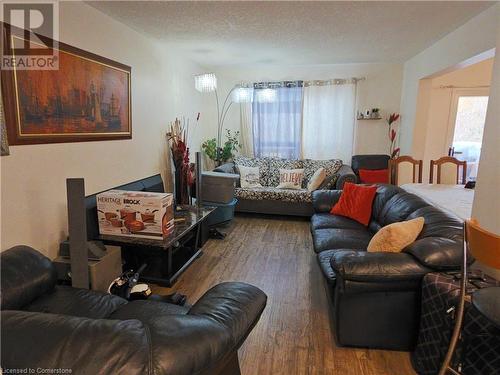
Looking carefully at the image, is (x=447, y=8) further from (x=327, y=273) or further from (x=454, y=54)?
(x=327, y=273)

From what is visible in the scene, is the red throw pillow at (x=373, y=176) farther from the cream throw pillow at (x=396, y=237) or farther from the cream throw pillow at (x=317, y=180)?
the cream throw pillow at (x=396, y=237)

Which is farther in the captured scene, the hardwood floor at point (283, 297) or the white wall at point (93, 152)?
the white wall at point (93, 152)

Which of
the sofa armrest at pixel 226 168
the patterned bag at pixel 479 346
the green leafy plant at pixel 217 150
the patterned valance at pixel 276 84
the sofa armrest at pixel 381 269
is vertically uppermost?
the patterned valance at pixel 276 84

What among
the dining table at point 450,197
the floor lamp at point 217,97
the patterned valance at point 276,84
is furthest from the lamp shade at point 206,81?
the dining table at point 450,197

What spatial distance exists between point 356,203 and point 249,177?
79.9 inches

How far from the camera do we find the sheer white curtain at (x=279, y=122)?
16.7ft

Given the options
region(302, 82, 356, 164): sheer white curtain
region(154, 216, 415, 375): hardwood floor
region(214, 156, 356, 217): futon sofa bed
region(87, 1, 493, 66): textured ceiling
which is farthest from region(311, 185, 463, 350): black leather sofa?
region(302, 82, 356, 164): sheer white curtain

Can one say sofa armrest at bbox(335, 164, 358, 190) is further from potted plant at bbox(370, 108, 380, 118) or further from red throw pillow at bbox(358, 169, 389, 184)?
potted plant at bbox(370, 108, 380, 118)

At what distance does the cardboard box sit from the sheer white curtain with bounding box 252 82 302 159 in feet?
10.1

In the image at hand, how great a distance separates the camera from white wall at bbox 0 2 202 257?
198cm

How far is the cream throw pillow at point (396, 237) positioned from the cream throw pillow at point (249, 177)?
2.91 meters

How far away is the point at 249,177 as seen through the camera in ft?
15.8

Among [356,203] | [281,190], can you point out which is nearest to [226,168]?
[281,190]

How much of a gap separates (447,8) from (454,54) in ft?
2.42
